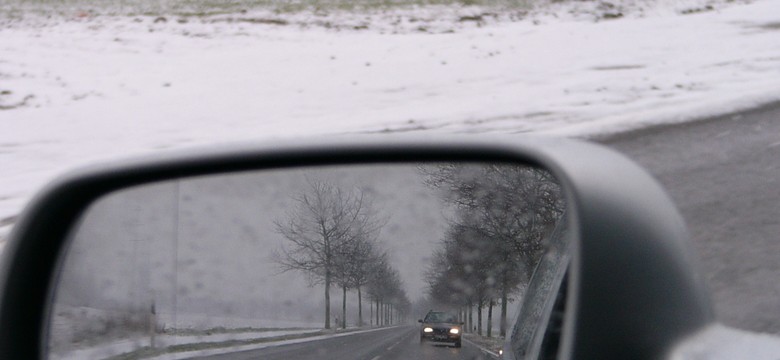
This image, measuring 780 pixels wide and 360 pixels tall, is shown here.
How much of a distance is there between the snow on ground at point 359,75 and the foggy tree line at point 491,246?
6.13 m

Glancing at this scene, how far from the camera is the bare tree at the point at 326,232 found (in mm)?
1642

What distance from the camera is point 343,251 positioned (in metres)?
1.66

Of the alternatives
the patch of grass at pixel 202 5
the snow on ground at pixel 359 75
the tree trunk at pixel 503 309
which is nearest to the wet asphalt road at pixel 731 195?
the snow on ground at pixel 359 75

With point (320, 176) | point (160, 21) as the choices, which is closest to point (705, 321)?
point (320, 176)

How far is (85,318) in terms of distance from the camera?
6.39 feet

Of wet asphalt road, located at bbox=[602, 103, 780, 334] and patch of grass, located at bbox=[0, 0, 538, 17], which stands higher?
patch of grass, located at bbox=[0, 0, 538, 17]

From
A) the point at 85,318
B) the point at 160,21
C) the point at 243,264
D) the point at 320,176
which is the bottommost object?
the point at 85,318

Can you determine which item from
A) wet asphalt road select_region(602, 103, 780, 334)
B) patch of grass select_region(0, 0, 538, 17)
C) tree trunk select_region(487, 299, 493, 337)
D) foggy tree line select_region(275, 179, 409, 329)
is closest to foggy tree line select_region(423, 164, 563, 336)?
tree trunk select_region(487, 299, 493, 337)

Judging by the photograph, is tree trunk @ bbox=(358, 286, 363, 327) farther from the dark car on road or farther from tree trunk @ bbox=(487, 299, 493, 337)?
tree trunk @ bbox=(487, 299, 493, 337)

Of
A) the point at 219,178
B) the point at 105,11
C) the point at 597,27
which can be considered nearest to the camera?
the point at 219,178

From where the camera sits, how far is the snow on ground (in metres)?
11.2

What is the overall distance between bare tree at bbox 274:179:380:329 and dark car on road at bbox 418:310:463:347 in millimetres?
198

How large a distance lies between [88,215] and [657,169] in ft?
20.4

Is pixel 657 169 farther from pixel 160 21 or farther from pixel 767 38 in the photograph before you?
pixel 160 21
